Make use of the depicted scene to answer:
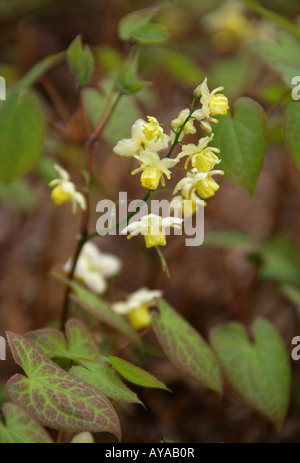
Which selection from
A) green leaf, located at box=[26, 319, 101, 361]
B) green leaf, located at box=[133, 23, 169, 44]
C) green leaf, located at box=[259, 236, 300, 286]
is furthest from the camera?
green leaf, located at box=[259, 236, 300, 286]

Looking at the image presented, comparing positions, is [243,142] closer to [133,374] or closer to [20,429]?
[133,374]

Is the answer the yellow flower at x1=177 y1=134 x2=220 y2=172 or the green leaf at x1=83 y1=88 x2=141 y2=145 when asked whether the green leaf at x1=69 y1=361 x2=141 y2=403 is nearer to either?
the yellow flower at x1=177 y1=134 x2=220 y2=172

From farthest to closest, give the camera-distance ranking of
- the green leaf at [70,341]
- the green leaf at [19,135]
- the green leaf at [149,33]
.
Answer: the green leaf at [19,135]
the green leaf at [149,33]
the green leaf at [70,341]

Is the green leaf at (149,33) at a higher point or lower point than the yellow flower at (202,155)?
higher

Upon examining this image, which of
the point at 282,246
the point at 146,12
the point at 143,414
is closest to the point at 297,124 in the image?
the point at 146,12

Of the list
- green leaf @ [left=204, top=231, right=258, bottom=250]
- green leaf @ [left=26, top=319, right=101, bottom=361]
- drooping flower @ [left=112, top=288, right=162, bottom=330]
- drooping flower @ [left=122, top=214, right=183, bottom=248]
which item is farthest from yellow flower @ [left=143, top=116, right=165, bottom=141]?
green leaf @ [left=204, top=231, right=258, bottom=250]

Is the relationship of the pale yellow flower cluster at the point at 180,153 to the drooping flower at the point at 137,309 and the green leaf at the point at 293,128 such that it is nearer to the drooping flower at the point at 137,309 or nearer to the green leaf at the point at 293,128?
the green leaf at the point at 293,128

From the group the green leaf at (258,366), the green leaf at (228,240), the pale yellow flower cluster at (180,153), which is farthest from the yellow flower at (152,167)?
the green leaf at (228,240)
